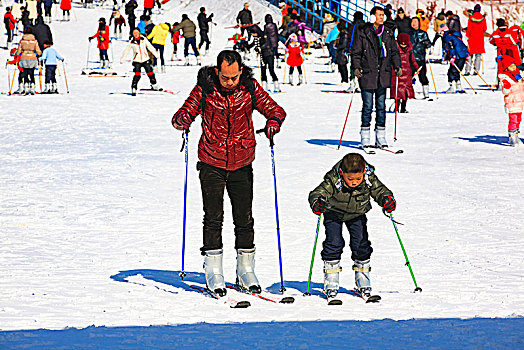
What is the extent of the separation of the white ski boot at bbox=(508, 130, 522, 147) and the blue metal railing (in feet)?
61.7

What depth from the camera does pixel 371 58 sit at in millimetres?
9977

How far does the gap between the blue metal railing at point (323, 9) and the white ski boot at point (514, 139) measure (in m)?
18.8

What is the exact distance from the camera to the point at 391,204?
464 cm

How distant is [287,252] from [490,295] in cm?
165

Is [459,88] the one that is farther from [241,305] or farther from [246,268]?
[241,305]

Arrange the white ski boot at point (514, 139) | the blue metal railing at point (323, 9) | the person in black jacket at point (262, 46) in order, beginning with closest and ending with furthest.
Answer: the white ski boot at point (514, 139) < the person in black jacket at point (262, 46) < the blue metal railing at point (323, 9)

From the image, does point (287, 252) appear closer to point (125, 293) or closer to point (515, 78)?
point (125, 293)

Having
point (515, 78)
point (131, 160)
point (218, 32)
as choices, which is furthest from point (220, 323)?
point (218, 32)

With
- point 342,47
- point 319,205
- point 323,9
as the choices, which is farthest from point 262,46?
point 323,9

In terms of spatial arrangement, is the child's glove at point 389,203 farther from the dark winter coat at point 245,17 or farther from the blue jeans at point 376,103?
the dark winter coat at point 245,17

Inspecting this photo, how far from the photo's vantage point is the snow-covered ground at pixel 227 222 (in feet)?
15.5

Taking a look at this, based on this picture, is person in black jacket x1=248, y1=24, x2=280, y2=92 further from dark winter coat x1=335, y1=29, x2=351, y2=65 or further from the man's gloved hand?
the man's gloved hand

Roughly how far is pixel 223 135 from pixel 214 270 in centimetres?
78

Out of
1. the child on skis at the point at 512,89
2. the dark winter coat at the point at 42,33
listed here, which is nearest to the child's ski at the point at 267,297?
the child on skis at the point at 512,89
